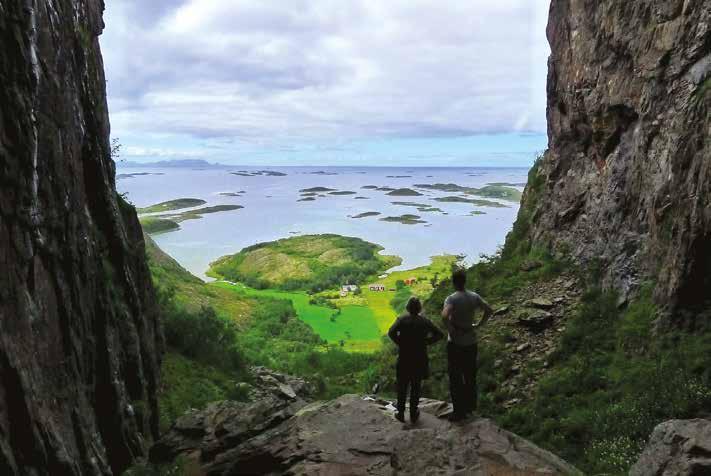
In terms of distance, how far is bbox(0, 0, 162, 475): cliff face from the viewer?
9406mm

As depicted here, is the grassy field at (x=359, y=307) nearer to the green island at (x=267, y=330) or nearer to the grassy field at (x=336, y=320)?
the grassy field at (x=336, y=320)

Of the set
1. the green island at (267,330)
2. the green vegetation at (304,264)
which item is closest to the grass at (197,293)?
the green island at (267,330)

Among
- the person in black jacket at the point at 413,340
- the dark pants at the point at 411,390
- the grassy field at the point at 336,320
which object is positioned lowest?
the grassy field at the point at 336,320

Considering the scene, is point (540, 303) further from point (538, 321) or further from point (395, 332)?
point (395, 332)

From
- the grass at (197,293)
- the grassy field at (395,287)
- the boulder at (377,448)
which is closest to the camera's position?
the boulder at (377,448)

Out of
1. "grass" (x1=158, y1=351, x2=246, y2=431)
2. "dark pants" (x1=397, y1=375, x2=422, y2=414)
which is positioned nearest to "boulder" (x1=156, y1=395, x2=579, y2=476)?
"dark pants" (x1=397, y1=375, x2=422, y2=414)

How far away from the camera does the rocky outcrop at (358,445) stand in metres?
9.10

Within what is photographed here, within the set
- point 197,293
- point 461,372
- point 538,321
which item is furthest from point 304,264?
point 461,372

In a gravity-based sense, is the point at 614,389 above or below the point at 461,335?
below

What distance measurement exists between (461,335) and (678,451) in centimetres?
379

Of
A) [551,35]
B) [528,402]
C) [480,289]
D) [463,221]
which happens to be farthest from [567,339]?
[463,221]

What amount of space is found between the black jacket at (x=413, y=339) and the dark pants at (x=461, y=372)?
0.50 m

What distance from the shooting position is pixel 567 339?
18.5m

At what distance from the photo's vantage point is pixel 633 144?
20531 millimetres
